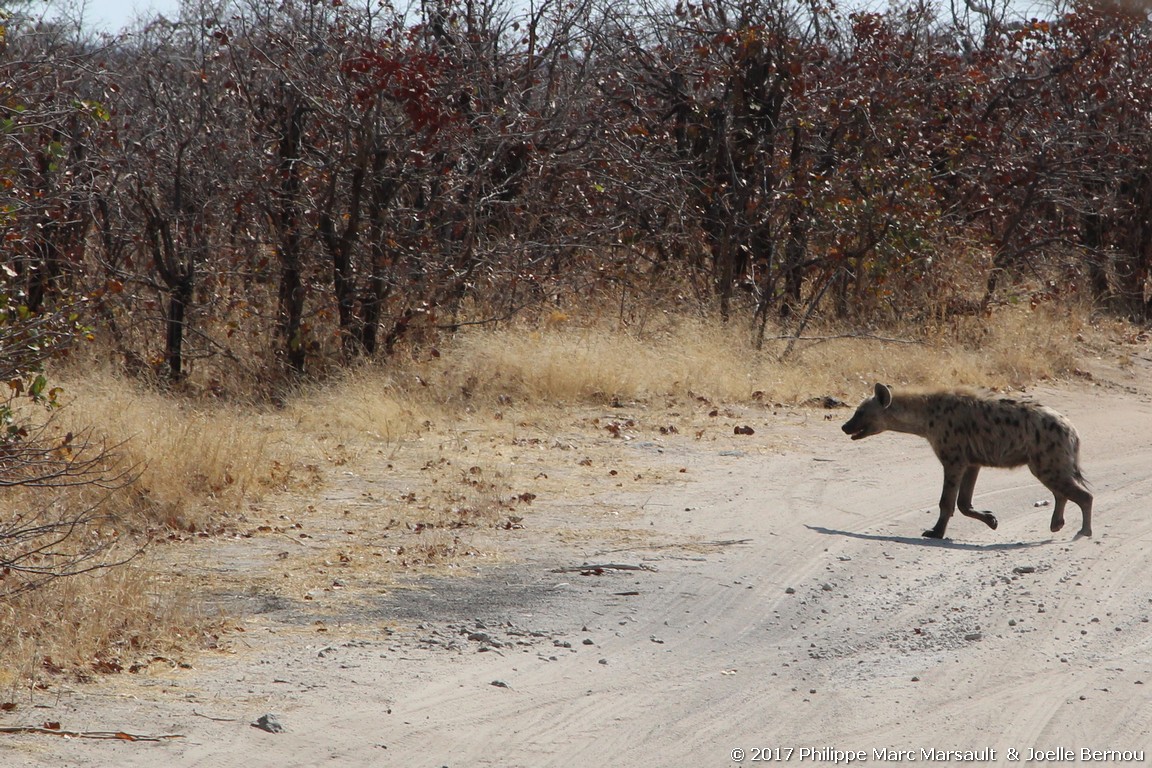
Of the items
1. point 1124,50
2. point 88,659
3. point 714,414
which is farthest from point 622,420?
point 1124,50

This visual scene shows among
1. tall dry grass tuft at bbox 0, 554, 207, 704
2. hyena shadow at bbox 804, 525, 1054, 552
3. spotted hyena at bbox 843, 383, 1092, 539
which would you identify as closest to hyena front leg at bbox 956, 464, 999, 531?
spotted hyena at bbox 843, 383, 1092, 539

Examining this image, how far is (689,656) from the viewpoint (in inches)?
234

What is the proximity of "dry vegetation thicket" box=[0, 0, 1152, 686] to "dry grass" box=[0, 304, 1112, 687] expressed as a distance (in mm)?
48

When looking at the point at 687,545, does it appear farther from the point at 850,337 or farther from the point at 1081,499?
the point at 850,337

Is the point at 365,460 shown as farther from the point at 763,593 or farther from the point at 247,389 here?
the point at 763,593

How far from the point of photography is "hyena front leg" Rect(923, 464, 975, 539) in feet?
27.6

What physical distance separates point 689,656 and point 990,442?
3.73 m

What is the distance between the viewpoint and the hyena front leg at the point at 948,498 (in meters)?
8.42

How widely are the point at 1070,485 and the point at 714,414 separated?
432 centimetres

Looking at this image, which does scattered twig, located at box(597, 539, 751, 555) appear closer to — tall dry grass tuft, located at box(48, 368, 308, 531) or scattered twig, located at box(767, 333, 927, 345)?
tall dry grass tuft, located at box(48, 368, 308, 531)

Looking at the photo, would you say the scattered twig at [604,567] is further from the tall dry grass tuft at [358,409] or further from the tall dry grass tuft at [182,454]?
the tall dry grass tuft at [358,409]

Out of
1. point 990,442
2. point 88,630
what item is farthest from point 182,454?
point 990,442

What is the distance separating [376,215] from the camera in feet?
43.6

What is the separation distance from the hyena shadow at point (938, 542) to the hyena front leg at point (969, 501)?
1.08 ft
